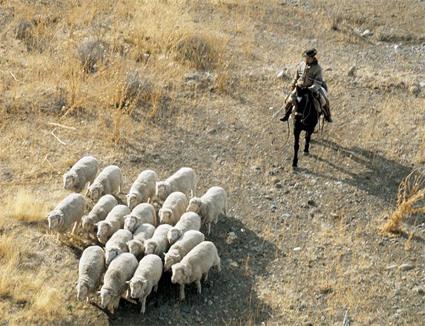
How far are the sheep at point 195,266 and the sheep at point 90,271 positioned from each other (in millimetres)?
996

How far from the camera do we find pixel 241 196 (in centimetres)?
1270

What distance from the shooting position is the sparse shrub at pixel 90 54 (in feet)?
53.8

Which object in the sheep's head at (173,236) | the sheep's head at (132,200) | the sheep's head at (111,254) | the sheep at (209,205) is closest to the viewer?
the sheep's head at (111,254)

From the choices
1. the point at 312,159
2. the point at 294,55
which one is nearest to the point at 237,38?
the point at 294,55

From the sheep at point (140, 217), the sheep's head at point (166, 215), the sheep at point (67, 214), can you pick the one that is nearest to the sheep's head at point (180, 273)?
the sheep at point (140, 217)

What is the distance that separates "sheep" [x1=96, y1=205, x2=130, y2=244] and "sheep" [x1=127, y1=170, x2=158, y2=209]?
0.41 meters

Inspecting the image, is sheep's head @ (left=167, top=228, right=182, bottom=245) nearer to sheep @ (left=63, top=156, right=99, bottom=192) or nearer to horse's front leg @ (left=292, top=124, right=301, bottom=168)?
sheep @ (left=63, top=156, right=99, bottom=192)

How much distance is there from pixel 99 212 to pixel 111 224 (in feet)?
1.64

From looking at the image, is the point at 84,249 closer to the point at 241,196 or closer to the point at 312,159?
the point at 241,196

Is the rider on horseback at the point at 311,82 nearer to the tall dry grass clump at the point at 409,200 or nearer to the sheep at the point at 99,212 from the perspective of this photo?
the tall dry grass clump at the point at 409,200

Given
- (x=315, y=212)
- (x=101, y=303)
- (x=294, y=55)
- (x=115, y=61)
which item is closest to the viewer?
(x=101, y=303)

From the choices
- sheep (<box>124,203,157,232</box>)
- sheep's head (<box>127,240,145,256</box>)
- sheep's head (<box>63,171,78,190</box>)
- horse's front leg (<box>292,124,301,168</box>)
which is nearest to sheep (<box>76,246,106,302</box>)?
sheep's head (<box>127,240,145,256</box>)

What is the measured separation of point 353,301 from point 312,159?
13.6ft

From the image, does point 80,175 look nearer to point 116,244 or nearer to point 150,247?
point 116,244
